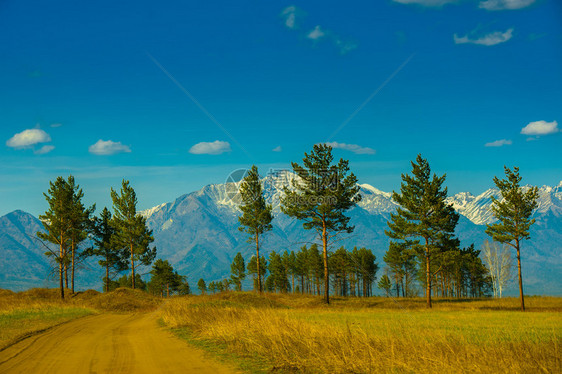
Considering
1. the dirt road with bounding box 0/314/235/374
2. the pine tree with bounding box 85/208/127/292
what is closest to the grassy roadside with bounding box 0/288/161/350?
the dirt road with bounding box 0/314/235/374

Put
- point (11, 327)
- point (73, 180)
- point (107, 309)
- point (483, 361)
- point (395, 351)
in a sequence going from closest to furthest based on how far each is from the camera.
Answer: point (483, 361)
point (395, 351)
point (11, 327)
point (107, 309)
point (73, 180)

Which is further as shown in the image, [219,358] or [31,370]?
[219,358]

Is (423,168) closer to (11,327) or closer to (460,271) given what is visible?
(11,327)

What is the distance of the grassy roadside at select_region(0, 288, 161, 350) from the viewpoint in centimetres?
1770

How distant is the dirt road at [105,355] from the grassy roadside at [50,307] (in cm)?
145

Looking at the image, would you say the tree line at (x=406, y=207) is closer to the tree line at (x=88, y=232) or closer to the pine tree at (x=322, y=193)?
the pine tree at (x=322, y=193)

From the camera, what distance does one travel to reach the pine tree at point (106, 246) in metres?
55.1

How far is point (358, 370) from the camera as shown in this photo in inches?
341

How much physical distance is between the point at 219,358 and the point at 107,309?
2668 cm

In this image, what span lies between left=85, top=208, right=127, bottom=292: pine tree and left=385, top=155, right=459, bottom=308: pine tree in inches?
1531

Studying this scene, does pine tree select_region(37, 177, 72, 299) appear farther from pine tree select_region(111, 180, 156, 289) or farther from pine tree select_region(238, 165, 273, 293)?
pine tree select_region(238, 165, 273, 293)

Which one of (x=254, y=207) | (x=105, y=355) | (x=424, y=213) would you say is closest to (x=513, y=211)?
(x=424, y=213)

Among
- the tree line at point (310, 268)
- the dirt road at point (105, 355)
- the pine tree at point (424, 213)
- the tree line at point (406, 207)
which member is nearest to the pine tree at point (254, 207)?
the tree line at point (406, 207)

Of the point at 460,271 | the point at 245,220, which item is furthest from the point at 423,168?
the point at 460,271
